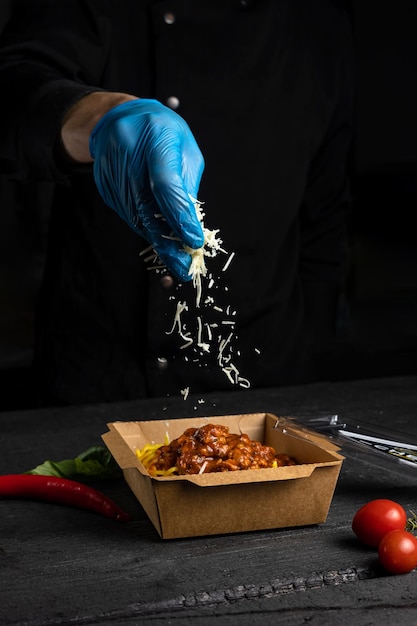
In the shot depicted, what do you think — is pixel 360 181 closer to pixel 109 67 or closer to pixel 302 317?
pixel 302 317

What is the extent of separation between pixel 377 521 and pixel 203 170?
1.03 metres

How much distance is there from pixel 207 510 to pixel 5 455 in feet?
2.10

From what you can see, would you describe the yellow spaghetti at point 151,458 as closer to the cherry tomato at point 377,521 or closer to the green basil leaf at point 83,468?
the green basil leaf at point 83,468

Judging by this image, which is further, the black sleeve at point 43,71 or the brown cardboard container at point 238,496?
the black sleeve at point 43,71

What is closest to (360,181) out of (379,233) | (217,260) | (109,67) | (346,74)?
(379,233)

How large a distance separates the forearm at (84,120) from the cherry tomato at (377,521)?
3.18 ft

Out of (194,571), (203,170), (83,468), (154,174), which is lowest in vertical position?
(83,468)

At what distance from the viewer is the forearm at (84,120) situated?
1780 millimetres

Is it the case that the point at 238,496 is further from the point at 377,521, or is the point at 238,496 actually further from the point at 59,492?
the point at 59,492

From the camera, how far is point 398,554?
1.16 m

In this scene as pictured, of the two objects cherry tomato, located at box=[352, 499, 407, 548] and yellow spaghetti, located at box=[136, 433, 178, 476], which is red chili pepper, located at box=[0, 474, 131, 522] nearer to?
yellow spaghetti, located at box=[136, 433, 178, 476]

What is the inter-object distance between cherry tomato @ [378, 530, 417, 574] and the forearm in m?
Result: 1.04

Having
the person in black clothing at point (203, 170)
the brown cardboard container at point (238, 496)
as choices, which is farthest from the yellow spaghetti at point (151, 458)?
the person in black clothing at point (203, 170)

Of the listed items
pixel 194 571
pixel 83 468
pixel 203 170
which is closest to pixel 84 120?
pixel 203 170
